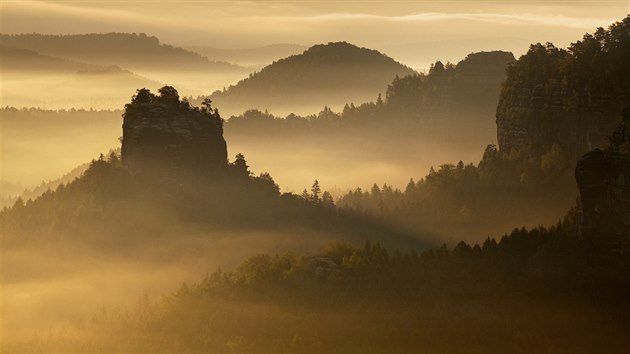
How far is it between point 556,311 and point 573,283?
21.1 ft

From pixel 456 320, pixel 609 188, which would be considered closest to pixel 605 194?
pixel 609 188

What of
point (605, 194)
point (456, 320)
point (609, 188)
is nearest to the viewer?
point (456, 320)

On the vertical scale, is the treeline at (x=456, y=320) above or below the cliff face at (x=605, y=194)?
below

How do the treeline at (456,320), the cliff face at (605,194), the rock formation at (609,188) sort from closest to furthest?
1. the treeline at (456,320)
2. the rock formation at (609,188)
3. the cliff face at (605,194)

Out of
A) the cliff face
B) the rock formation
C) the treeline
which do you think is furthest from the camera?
the cliff face

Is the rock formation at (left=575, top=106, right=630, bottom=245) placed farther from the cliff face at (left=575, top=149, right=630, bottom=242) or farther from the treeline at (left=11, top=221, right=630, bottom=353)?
the treeline at (left=11, top=221, right=630, bottom=353)

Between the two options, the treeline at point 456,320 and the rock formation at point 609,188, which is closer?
the treeline at point 456,320

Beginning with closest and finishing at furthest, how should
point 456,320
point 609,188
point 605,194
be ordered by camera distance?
point 456,320 → point 609,188 → point 605,194

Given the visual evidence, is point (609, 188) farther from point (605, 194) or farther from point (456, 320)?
point (456, 320)

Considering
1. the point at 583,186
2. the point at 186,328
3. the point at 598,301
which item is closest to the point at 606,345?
the point at 598,301

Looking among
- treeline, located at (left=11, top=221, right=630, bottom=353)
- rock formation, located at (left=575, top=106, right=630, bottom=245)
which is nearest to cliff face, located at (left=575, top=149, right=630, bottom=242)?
rock formation, located at (left=575, top=106, right=630, bottom=245)

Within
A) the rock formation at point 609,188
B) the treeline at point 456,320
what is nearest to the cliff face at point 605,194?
the rock formation at point 609,188

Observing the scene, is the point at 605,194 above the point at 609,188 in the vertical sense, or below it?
below

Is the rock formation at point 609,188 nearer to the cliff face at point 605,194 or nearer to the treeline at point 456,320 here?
the cliff face at point 605,194
